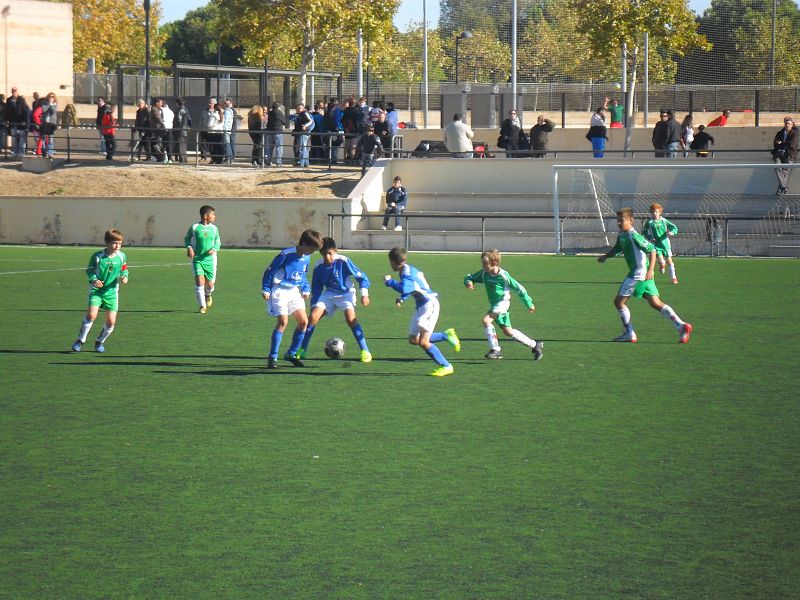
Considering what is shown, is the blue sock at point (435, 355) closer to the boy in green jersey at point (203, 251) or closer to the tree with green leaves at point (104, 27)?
the boy in green jersey at point (203, 251)

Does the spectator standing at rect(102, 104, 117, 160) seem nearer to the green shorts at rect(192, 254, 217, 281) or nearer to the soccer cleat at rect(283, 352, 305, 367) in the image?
the green shorts at rect(192, 254, 217, 281)

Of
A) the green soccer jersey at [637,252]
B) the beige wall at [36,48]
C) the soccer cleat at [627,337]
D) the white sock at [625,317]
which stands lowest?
the soccer cleat at [627,337]

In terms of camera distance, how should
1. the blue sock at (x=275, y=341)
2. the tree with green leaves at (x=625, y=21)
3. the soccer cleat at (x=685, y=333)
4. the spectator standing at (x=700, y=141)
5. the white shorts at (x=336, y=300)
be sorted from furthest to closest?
the tree with green leaves at (x=625, y=21) < the spectator standing at (x=700, y=141) < the soccer cleat at (x=685, y=333) < the white shorts at (x=336, y=300) < the blue sock at (x=275, y=341)

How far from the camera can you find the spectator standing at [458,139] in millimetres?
32812

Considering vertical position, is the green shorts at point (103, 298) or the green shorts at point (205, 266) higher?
the green shorts at point (205, 266)

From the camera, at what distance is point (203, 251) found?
17.0 meters

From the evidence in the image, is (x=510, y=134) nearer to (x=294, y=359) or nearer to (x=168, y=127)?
(x=168, y=127)

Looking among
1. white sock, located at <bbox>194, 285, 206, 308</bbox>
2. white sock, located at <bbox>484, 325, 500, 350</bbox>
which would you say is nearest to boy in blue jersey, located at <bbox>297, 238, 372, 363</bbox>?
white sock, located at <bbox>484, 325, 500, 350</bbox>

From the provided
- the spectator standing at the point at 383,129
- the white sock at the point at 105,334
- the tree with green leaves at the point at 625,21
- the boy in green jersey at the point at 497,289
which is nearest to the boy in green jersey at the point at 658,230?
the boy in green jersey at the point at 497,289

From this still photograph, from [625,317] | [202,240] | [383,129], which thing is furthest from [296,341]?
[383,129]

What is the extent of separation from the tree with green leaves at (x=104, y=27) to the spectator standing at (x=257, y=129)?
3399cm

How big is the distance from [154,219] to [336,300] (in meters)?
18.9

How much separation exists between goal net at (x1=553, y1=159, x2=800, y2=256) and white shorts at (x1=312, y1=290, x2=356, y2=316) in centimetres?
1625

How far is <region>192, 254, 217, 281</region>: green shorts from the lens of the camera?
16.9m
